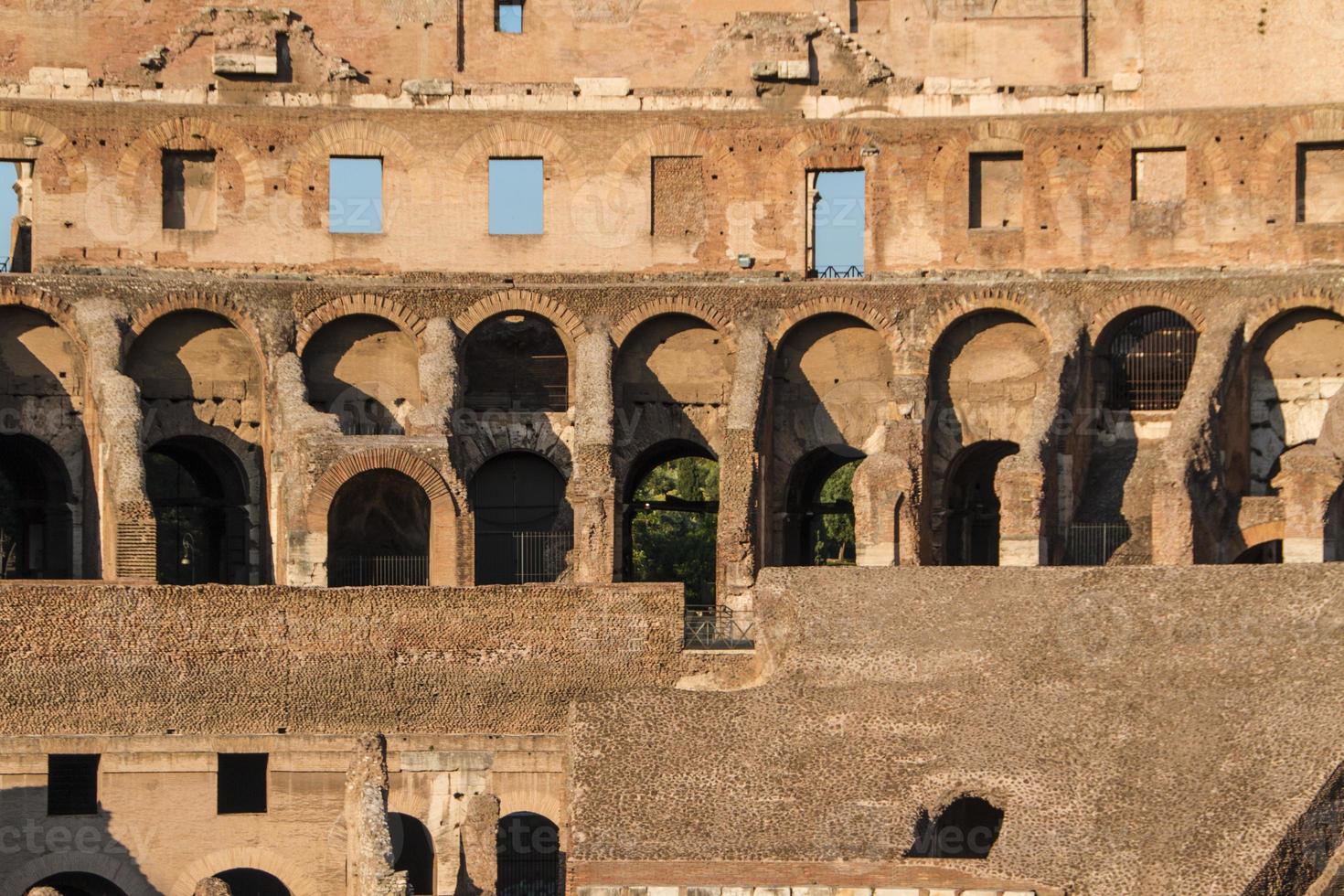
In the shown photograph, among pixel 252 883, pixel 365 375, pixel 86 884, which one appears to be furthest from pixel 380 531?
pixel 86 884

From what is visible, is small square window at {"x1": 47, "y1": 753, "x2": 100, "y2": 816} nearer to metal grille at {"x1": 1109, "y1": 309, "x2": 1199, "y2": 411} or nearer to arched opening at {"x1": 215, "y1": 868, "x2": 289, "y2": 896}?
arched opening at {"x1": 215, "y1": 868, "x2": 289, "y2": 896}

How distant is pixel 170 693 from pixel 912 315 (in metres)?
11.6

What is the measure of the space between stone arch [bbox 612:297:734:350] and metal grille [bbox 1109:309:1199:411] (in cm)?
540

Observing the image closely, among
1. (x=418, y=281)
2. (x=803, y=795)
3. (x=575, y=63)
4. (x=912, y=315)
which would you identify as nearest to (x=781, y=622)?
(x=803, y=795)

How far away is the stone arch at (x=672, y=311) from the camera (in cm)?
3825

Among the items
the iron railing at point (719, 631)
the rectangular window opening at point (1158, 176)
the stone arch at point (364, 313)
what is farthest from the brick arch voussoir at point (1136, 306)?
the stone arch at point (364, 313)

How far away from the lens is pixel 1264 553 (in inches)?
1453

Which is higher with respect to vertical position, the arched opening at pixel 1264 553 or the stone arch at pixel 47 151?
the stone arch at pixel 47 151

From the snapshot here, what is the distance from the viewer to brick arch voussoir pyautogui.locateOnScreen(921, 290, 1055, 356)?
1485 inches

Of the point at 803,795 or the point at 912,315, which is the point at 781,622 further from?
the point at 912,315

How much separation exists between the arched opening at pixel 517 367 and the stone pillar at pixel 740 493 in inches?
139

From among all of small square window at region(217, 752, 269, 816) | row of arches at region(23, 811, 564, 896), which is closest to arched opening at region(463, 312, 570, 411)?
row of arches at region(23, 811, 564, 896)

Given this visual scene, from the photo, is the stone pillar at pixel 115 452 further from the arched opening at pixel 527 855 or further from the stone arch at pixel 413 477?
the arched opening at pixel 527 855

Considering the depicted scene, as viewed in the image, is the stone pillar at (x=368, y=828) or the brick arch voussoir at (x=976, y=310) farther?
the brick arch voussoir at (x=976, y=310)
